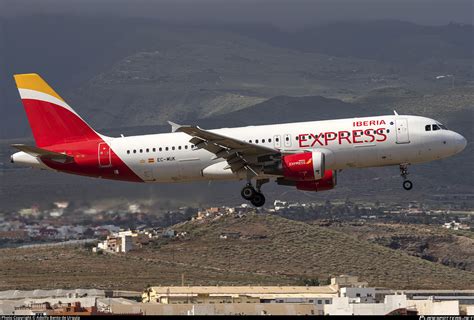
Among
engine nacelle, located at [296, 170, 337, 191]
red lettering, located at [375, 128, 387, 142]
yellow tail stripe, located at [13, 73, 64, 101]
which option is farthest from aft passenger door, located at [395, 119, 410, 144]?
yellow tail stripe, located at [13, 73, 64, 101]

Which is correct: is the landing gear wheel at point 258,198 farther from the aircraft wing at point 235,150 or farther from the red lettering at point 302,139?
the red lettering at point 302,139

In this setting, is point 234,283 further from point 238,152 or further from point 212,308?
point 238,152

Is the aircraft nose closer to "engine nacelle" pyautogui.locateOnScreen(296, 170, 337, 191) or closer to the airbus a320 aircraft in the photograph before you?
the airbus a320 aircraft

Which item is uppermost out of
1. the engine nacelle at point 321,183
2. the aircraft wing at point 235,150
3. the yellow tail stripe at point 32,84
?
the yellow tail stripe at point 32,84

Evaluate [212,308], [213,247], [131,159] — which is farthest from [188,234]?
[131,159]

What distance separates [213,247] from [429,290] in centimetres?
3350

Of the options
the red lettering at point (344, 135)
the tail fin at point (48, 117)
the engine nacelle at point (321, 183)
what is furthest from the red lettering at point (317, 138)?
the tail fin at point (48, 117)

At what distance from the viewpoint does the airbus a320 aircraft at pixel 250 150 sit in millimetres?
86250

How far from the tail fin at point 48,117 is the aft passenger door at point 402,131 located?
18.5 meters

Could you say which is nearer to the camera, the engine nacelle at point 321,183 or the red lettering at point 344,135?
the red lettering at point 344,135

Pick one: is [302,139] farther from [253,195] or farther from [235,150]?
[253,195]

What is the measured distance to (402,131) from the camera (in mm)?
86625

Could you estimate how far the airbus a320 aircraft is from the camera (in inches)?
3396

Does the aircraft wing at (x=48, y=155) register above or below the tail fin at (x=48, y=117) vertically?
below
